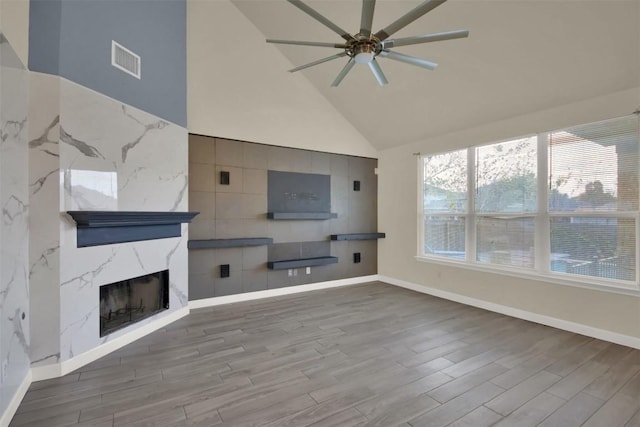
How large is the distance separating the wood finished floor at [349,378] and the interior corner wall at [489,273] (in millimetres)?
308

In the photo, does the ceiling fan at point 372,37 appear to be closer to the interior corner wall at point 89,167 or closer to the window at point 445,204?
the interior corner wall at point 89,167

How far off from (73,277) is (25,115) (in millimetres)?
1384

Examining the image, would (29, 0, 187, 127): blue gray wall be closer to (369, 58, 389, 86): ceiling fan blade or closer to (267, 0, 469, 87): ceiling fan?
(267, 0, 469, 87): ceiling fan

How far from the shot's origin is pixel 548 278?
12.0ft

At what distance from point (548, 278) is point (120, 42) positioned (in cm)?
549

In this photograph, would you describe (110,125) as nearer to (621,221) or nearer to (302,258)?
(302,258)

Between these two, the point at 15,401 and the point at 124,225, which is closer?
the point at 15,401

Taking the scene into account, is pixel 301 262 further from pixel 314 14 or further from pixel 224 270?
pixel 314 14

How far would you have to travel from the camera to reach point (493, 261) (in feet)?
14.2

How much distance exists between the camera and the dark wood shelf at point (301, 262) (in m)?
4.84

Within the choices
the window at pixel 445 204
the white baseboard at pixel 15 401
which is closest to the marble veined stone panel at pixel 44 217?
the white baseboard at pixel 15 401

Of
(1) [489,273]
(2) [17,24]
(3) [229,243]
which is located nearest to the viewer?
(2) [17,24]

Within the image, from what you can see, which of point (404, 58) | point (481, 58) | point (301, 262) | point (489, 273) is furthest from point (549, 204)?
point (301, 262)

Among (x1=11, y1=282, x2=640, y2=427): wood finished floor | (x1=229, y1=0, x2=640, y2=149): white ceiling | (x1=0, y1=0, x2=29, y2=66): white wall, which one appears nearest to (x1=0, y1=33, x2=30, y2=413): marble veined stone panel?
(x1=0, y1=0, x2=29, y2=66): white wall
